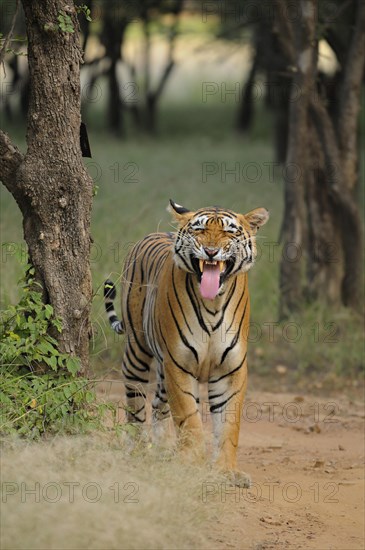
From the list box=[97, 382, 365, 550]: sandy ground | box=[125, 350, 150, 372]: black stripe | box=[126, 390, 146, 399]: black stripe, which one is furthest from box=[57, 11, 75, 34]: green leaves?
box=[97, 382, 365, 550]: sandy ground

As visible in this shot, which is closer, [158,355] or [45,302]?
[45,302]

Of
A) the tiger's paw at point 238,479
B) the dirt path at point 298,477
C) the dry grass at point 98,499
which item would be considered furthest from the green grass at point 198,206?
the dry grass at point 98,499

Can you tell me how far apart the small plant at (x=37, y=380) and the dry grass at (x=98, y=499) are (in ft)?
1.05

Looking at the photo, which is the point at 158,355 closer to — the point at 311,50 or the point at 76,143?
the point at 76,143

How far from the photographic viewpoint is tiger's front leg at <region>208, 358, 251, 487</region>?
5.96m

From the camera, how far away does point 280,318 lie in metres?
9.95

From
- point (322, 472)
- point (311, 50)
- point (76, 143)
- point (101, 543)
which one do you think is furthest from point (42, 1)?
point (311, 50)

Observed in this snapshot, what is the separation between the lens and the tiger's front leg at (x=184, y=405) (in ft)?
19.3

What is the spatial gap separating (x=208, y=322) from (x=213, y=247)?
0.46 metres

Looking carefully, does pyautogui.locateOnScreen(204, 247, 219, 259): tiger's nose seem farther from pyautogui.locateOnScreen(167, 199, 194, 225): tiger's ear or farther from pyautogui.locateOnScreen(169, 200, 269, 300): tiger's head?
pyautogui.locateOnScreen(167, 199, 194, 225): tiger's ear

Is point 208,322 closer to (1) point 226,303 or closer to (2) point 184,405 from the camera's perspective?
(1) point 226,303

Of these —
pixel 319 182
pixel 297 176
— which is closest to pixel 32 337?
pixel 297 176

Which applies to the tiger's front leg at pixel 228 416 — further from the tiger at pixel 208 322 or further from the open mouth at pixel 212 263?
the open mouth at pixel 212 263

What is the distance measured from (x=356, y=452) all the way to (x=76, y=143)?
3016 mm
